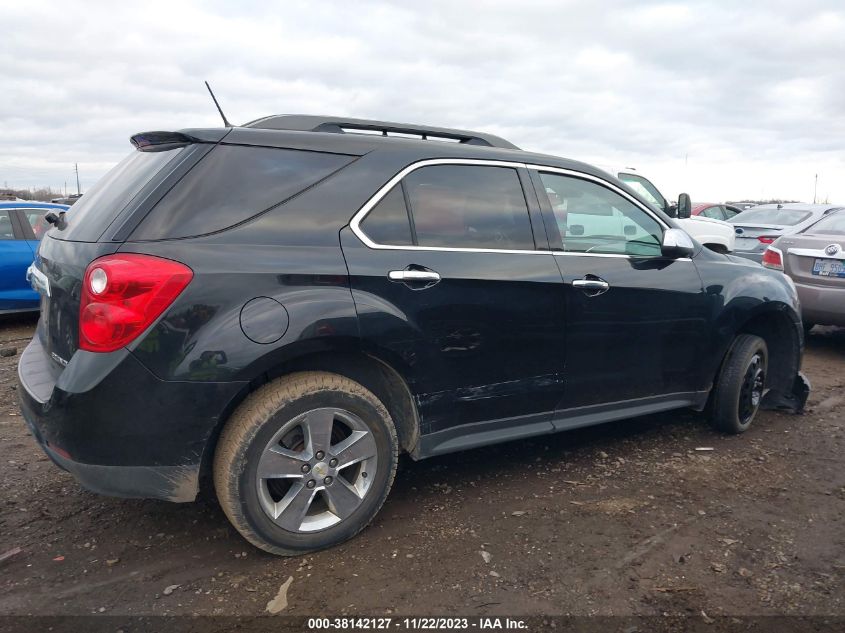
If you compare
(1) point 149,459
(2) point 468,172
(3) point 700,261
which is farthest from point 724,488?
(1) point 149,459

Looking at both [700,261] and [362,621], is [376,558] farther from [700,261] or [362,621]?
[700,261]

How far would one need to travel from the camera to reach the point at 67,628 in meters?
2.30

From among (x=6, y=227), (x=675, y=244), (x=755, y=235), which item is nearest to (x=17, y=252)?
(x=6, y=227)

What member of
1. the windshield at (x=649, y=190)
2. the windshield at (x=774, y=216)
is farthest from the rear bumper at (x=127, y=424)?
the windshield at (x=774, y=216)

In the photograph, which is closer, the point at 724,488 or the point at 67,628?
the point at 67,628

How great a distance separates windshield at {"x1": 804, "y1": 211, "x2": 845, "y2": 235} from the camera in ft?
22.5

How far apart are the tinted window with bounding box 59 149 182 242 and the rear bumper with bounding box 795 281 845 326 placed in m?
6.20

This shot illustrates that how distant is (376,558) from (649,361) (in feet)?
6.30

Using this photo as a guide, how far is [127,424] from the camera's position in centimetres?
238

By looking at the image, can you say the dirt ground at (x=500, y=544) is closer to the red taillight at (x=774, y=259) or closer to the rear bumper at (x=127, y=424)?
the rear bumper at (x=127, y=424)

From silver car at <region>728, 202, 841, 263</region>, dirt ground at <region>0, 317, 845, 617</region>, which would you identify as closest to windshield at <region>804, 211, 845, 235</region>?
silver car at <region>728, 202, 841, 263</region>

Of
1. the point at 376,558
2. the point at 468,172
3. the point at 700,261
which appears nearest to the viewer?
the point at 376,558

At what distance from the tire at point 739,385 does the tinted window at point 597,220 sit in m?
→ 0.97

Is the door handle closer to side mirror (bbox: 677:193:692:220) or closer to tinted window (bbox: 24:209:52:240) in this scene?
side mirror (bbox: 677:193:692:220)
